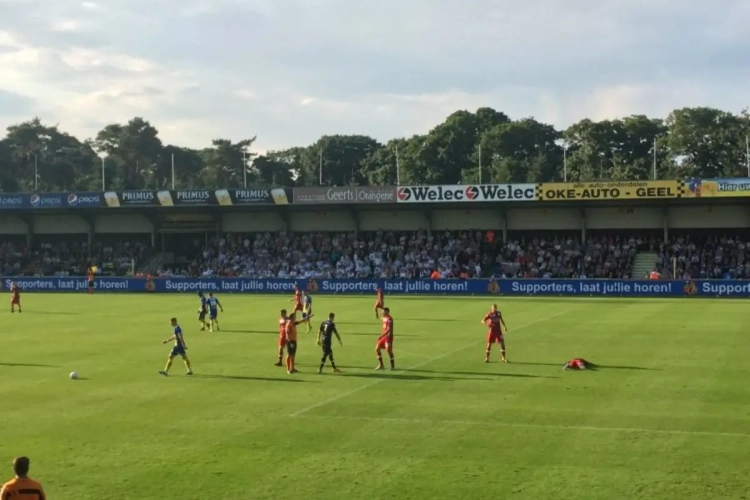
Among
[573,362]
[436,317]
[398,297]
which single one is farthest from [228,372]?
[398,297]

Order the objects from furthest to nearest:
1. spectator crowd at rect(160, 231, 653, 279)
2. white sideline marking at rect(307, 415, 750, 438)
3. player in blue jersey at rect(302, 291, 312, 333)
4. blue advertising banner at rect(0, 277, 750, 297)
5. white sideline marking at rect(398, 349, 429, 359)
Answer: spectator crowd at rect(160, 231, 653, 279)
blue advertising banner at rect(0, 277, 750, 297)
player in blue jersey at rect(302, 291, 312, 333)
white sideline marking at rect(398, 349, 429, 359)
white sideline marking at rect(307, 415, 750, 438)

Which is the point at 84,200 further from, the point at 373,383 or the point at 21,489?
the point at 21,489

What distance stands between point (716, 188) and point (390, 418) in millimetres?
50211

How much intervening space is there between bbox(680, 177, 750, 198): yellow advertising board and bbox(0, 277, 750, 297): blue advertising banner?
9.25 metres

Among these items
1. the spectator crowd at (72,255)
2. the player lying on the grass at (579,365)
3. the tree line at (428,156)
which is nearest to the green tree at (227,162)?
the tree line at (428,156)

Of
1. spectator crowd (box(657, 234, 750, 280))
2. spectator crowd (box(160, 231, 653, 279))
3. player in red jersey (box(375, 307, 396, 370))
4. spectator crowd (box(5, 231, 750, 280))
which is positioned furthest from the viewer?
spectator crowd (box(160, 231, 653, 279))

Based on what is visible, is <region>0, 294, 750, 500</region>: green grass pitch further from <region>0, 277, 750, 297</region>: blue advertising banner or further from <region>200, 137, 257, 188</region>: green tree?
<region>200, 137, 257, 188</region>: green tree

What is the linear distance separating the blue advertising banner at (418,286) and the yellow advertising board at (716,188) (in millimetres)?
9254

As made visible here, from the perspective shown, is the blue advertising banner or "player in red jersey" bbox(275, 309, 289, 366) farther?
the blue advertising banner

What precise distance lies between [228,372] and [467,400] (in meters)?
7.82

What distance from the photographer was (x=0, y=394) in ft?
70.8

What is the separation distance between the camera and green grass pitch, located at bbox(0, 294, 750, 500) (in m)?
13.5

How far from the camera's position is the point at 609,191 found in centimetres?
6381

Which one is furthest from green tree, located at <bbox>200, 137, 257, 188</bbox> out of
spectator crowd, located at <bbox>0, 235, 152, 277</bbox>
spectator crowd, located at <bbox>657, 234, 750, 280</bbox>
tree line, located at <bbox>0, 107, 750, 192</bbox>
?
spectator crowd, located at <bbox>657, 234, 750, 280</bbox>
